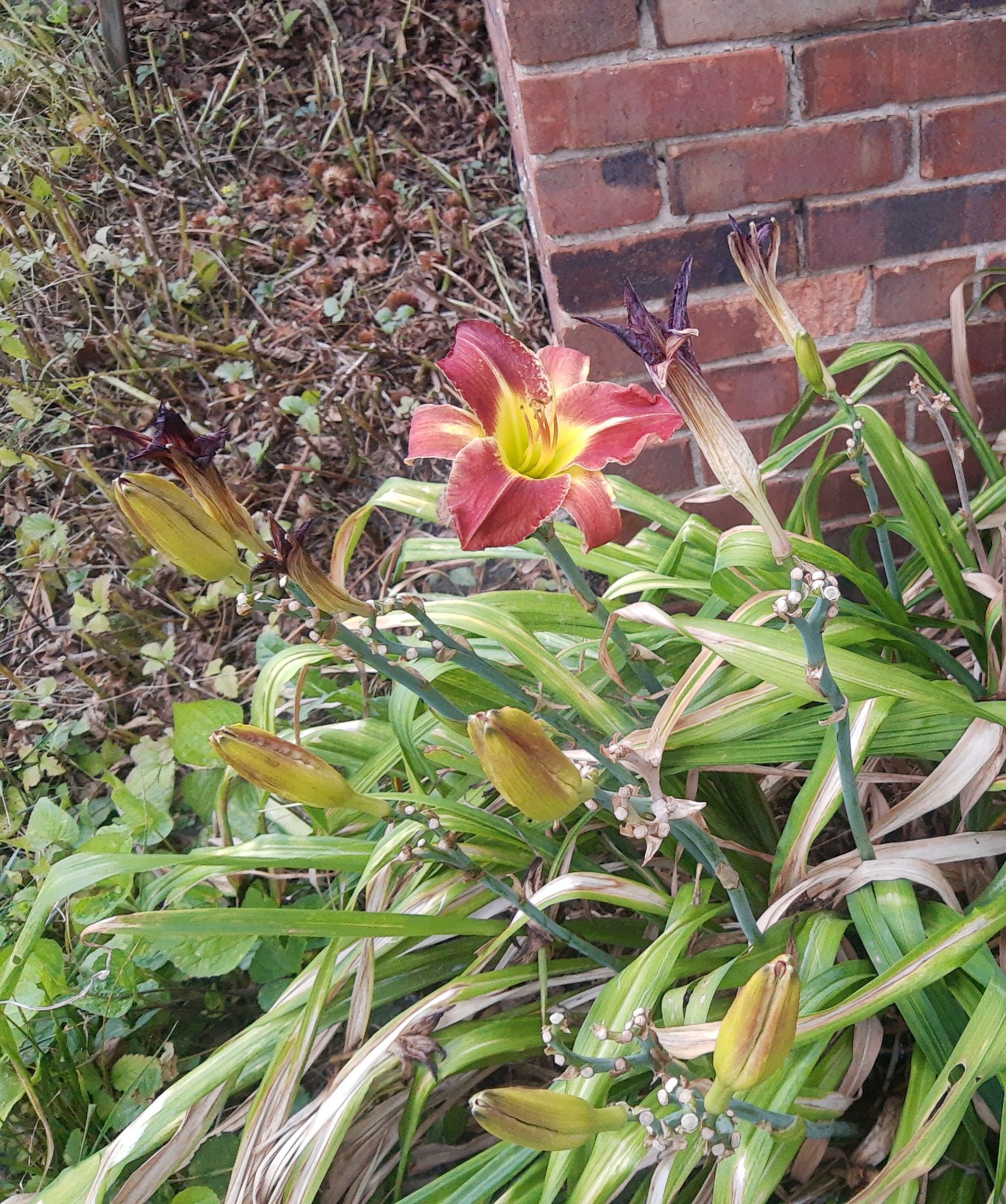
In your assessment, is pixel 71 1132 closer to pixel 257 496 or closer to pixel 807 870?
pixel 807 870

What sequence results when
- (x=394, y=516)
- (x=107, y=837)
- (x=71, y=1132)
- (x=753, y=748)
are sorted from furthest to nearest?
(x=394, y=516), (x=107, y=837), (x=71, y=1132), (x=753, y=748)

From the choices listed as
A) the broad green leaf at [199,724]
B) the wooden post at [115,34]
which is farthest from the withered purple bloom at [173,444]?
the wooden post at [115,34]

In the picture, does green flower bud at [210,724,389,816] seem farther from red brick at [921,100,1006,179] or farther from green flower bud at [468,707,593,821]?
red brick at [921,100,1006,179]

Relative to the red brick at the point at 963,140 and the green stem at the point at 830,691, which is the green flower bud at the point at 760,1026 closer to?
the green stem at the point at 830,691

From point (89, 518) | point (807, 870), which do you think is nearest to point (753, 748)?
point (807, 870)

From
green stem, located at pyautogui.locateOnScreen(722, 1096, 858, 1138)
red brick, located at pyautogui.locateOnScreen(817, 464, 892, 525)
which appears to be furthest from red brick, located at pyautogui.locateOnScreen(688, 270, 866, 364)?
green stem, located at pyautogui.locateOnScreen(722, 1096, 858, 1138)

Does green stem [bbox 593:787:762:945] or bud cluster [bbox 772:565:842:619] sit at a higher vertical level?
bud cluster [bbox 772:565:842:619]

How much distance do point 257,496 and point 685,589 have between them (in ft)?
3.24

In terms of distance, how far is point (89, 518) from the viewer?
1.74 meters

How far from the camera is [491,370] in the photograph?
637 mm

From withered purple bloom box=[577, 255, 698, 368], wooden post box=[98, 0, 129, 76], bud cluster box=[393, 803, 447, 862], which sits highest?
wooden post box=[98, 0, 129, 76]

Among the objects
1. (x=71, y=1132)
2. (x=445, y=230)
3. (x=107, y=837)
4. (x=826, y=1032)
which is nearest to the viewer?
(x=826, y=1032)

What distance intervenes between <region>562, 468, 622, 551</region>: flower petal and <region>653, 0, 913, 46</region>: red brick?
0.75 metres

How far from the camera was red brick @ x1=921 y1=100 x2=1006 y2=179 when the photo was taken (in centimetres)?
110
